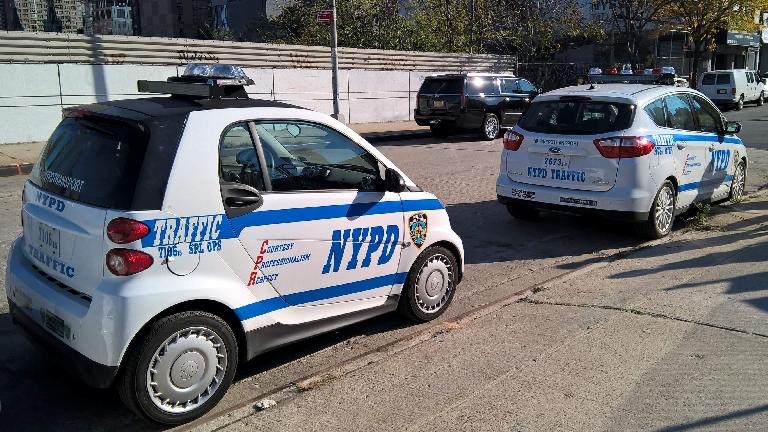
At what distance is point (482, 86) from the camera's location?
59.5 ft

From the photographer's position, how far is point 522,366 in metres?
4.14

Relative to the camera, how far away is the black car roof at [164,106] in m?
3.52

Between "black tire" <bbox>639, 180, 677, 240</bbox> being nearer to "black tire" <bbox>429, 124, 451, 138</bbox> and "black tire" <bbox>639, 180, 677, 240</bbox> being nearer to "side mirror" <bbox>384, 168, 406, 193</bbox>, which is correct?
"side mirror" <bbox>384, 168, 406, 193</bbox>

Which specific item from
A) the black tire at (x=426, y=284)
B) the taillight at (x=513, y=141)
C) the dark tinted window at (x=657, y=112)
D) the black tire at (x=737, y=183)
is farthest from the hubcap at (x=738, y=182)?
the black tire at (x=426, y=284)

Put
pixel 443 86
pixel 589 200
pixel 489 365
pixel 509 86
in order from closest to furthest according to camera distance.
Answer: pixel 489 365
pixel 589 200
pixel 443 86
pixel 509 86

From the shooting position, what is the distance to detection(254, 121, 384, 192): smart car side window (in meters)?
3.87

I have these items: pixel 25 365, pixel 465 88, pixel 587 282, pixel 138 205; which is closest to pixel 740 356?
pixel 587 282

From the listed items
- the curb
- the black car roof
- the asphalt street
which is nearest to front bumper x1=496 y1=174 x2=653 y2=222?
the asphalt street

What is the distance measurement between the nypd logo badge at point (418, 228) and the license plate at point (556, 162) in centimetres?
307

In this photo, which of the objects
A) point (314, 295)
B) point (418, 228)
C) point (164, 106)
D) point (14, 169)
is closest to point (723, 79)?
point (14, 169)

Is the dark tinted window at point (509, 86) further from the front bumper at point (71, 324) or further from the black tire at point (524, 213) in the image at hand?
the front bumper at point (71, 324)

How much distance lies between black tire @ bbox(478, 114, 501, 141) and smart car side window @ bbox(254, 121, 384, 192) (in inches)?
555

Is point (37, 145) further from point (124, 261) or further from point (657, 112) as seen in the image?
point (124, 261)

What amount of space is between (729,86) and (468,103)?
61.4ft
